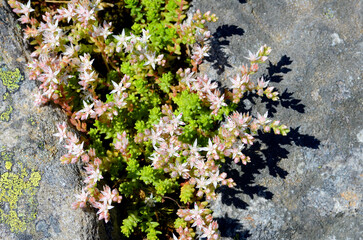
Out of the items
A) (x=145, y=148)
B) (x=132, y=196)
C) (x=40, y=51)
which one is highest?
(x=40, y=51)

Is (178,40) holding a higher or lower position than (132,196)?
higher

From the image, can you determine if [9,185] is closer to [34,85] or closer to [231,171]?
[34,85]

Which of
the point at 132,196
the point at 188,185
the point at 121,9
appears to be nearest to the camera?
the point at 188,185

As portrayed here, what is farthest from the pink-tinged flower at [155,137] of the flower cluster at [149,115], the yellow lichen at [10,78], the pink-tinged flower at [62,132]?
the yellow lichen at [10,78]

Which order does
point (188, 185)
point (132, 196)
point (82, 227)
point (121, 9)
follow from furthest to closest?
point (121, 9)
point (132, 196)
point (188, 185)
point (82, 227)

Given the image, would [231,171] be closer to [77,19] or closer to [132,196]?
[132,196]

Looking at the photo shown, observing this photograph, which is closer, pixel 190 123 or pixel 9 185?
pixel 9 185

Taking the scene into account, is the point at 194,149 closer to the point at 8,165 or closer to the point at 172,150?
the point at 172,150

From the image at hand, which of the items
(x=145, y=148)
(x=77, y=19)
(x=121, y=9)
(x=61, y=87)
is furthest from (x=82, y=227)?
(x=121, y=9)
